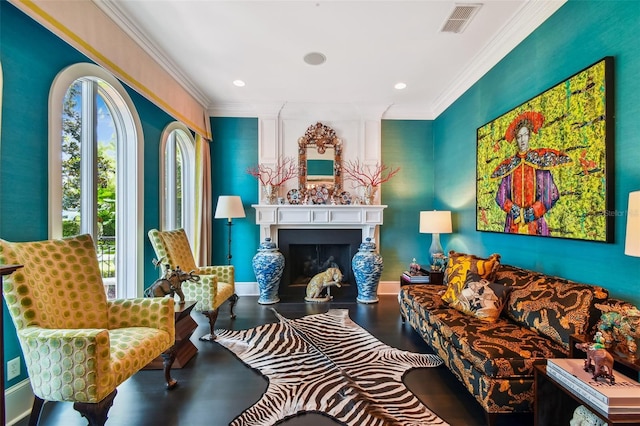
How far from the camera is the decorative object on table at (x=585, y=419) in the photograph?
1255mm

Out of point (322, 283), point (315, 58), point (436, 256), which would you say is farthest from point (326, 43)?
point (322, 283)

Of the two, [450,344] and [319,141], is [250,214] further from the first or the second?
[450,344]

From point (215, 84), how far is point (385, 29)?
230 centimetres

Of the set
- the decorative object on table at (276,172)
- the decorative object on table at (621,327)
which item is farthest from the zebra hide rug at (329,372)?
the decorative object on table at (276,172)

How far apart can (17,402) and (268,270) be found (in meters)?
2.50

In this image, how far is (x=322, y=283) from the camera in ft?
Answer: 13.4

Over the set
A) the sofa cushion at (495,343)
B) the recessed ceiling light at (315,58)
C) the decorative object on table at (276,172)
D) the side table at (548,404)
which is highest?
the recessed ceiling light at (315,58)

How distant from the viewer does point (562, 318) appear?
5.47ft

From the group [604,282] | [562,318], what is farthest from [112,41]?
[604,282]

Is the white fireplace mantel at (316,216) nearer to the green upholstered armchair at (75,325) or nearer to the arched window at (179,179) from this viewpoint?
the arched window at (179,179)

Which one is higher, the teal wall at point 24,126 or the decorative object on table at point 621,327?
the teal wall at point 24,126

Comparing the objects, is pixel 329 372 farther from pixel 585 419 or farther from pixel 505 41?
pixel 505 41

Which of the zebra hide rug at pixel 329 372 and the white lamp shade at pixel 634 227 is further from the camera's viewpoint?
the zebra hide rug at pixel 329 372

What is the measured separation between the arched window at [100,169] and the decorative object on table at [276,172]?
1.78 m
